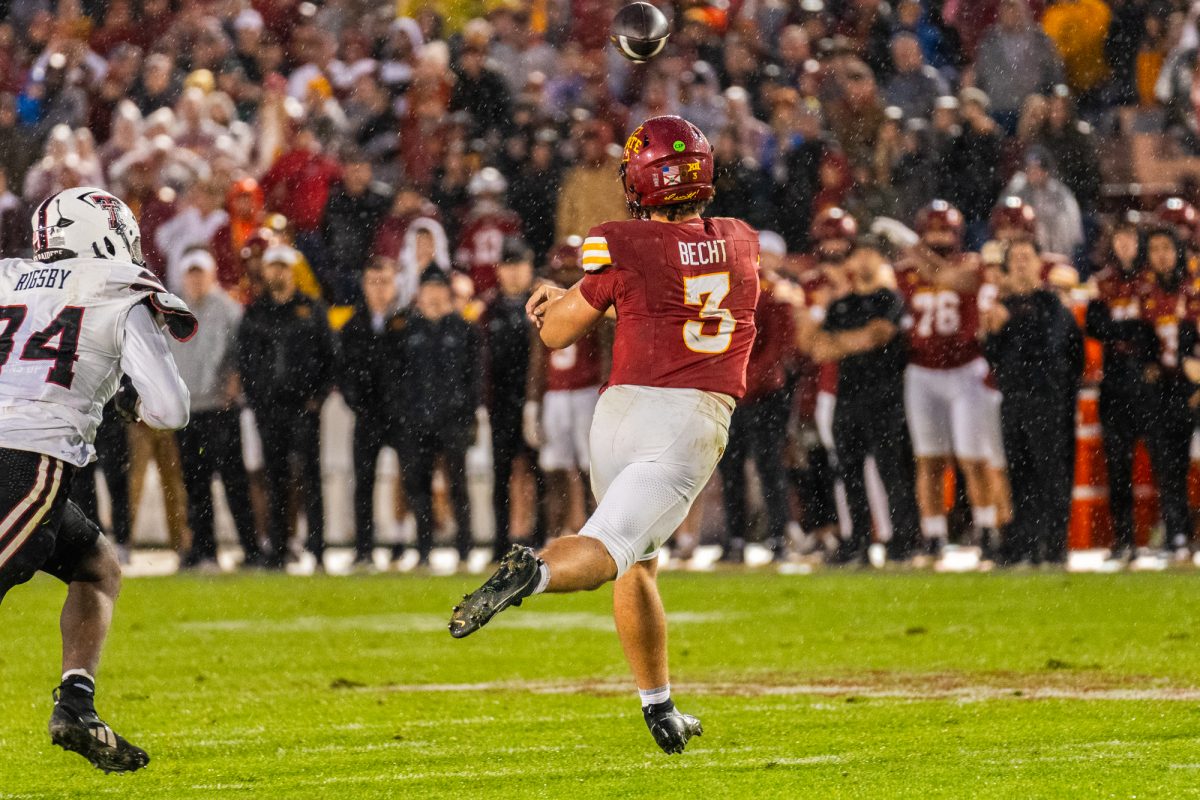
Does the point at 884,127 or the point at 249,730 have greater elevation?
the point at 884,127

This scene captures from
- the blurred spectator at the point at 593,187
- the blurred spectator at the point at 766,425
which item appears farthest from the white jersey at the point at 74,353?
the blurred spectator at the point at 593,187

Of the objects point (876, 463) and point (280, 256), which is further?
point (280, 256)

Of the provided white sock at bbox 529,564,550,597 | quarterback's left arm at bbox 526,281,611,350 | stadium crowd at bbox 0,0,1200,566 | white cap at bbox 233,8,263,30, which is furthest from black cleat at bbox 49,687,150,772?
white cap at bbox 233,8,263,30

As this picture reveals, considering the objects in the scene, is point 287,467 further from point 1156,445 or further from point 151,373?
point 151,373


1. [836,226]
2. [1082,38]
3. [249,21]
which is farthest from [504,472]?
[249,21]

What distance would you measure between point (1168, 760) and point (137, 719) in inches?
159

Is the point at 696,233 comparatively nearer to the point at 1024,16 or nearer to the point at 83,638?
the point at 83,638

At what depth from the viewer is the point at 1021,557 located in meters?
13.4

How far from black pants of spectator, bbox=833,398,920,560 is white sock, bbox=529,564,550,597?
25.8 feet

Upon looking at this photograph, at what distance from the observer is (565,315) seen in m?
6.34

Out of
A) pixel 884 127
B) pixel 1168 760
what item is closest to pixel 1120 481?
pixel 884 127

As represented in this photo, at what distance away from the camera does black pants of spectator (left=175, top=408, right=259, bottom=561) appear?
1414 cm

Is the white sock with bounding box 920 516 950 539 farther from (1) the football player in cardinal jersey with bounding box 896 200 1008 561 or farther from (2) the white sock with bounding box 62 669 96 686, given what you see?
(2) the white sock with bounding box 62 669 96 686

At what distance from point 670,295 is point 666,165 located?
428mm
